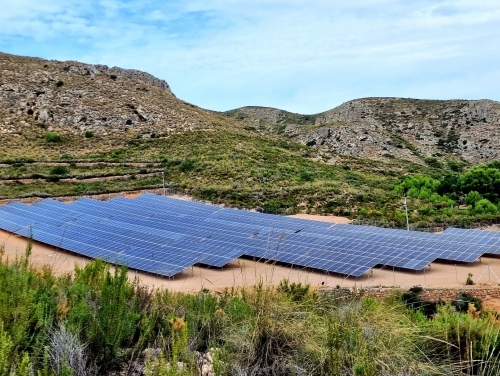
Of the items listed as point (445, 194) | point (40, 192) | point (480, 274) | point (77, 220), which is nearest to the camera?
point (480, 274)

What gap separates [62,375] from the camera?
13.6 ft

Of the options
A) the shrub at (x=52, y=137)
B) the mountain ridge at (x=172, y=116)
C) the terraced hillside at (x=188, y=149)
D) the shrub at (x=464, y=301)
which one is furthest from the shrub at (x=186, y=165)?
the shrub at (x=464, y=301)

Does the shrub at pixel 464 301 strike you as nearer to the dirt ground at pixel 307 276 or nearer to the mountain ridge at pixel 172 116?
the dirt ground at pixel 307 276

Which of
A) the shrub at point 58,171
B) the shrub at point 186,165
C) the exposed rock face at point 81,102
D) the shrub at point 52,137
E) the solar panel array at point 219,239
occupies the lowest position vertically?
the solar panel array at point 219,239

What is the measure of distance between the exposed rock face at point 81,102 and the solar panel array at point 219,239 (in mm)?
35730

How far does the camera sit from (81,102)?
66562mm

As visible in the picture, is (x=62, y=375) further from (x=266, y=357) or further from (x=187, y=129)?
(x=187, y=129)

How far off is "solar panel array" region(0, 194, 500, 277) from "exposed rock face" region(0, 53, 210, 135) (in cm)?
3573

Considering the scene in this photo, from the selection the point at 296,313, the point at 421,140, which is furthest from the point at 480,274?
the point at 421,140

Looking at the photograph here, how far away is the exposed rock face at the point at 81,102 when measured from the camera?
61812 millimetres

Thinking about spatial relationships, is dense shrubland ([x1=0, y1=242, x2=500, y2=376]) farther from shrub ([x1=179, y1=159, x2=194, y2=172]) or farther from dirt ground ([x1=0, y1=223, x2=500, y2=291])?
shrub ([x1=179, y1=159, x2=194, y2=172])

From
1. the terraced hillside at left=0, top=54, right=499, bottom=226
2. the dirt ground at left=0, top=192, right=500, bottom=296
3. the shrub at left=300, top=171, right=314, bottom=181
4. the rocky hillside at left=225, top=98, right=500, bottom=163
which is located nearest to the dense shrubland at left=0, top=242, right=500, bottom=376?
the dirt ground at left=0, top=192, right=500, bottom=296

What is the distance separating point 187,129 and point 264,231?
1771 inches

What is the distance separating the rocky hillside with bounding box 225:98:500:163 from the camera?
88312 mm
